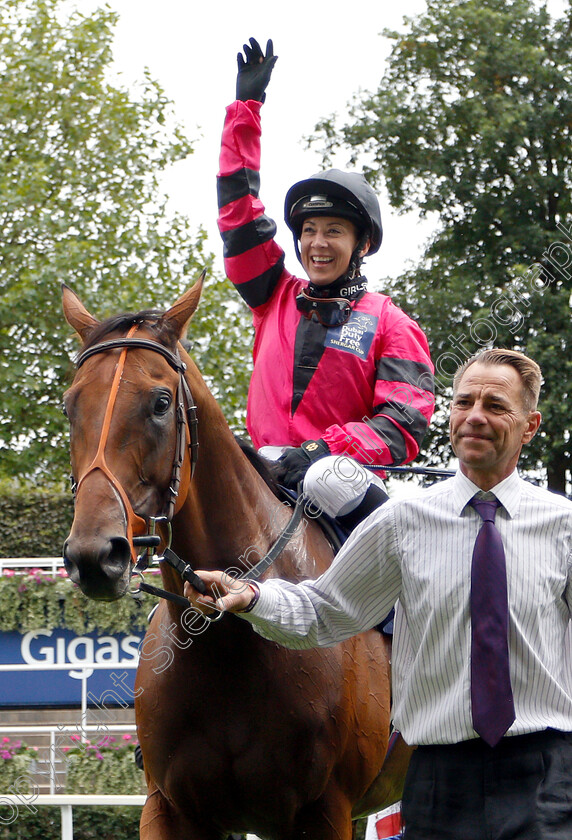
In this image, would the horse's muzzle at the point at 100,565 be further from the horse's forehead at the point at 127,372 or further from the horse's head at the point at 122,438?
the horse's forehead at the point at 127,372

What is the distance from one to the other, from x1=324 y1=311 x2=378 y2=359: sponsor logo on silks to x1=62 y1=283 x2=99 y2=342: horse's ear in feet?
3.06

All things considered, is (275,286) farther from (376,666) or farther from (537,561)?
(537,561)

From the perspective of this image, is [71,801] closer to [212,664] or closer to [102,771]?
[102,771]

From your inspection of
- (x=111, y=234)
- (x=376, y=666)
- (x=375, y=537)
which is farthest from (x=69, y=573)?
(x=111, y=234)

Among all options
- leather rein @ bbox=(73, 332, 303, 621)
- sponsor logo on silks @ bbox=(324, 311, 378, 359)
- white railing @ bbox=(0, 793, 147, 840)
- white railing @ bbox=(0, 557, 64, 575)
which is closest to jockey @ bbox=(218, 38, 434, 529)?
sponsor logo on silks @ bbox=(324, 311, 378, 359)

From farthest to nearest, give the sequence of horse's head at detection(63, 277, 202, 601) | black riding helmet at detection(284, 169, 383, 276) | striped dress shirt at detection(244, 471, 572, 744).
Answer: black riding helmet at detection(284, 169, 383, 276)
horse's head at detection(63, 277, 202, 601)
striped dress shirt at detection(244, 471, 572, 744)

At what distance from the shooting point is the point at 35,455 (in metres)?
15.0

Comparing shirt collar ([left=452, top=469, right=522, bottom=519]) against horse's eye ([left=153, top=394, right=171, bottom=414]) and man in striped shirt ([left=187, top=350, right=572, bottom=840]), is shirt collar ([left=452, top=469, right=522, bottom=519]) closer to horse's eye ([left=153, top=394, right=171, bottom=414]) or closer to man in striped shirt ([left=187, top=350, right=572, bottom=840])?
man in striped shirt ([left=187, top=350, right=572, bottom=840])

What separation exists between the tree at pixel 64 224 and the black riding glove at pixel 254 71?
10991mm

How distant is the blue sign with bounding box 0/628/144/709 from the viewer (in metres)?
7.41

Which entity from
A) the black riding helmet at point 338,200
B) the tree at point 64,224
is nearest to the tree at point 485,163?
the tree at point 64,224

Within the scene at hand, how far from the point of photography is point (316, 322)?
3.65 meters

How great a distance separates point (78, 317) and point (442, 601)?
52.4 inches

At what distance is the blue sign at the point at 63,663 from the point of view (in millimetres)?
7410
